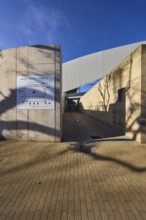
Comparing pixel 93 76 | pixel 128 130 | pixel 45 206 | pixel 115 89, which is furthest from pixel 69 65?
pixel 45 206

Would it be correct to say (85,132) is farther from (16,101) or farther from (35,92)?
(16,101)

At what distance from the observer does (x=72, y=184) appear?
401 centimetres

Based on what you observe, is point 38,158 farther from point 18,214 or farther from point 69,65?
point 69,65

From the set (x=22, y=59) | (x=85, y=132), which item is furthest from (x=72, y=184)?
(x=85, y=132)

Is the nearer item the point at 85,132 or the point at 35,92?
the point at 35,92

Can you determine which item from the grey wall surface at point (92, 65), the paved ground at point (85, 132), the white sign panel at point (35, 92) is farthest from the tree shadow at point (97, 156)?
the grey wall surface at point (92, 65)

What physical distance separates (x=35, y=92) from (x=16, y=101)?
3.72 feet

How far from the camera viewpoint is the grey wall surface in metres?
37.0

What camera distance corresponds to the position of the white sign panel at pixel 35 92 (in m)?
8.65

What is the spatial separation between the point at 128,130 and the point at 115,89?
4.06m

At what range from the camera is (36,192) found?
11.9 feet

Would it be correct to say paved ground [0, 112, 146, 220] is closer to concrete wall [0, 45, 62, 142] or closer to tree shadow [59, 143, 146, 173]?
tree shadow [59, 143, 146, 173]

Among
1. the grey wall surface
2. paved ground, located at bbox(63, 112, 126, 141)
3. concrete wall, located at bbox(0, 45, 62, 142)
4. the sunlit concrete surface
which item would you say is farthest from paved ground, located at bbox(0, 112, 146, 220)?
the grey wall surface

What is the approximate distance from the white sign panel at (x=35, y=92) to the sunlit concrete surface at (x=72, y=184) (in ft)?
8.87
